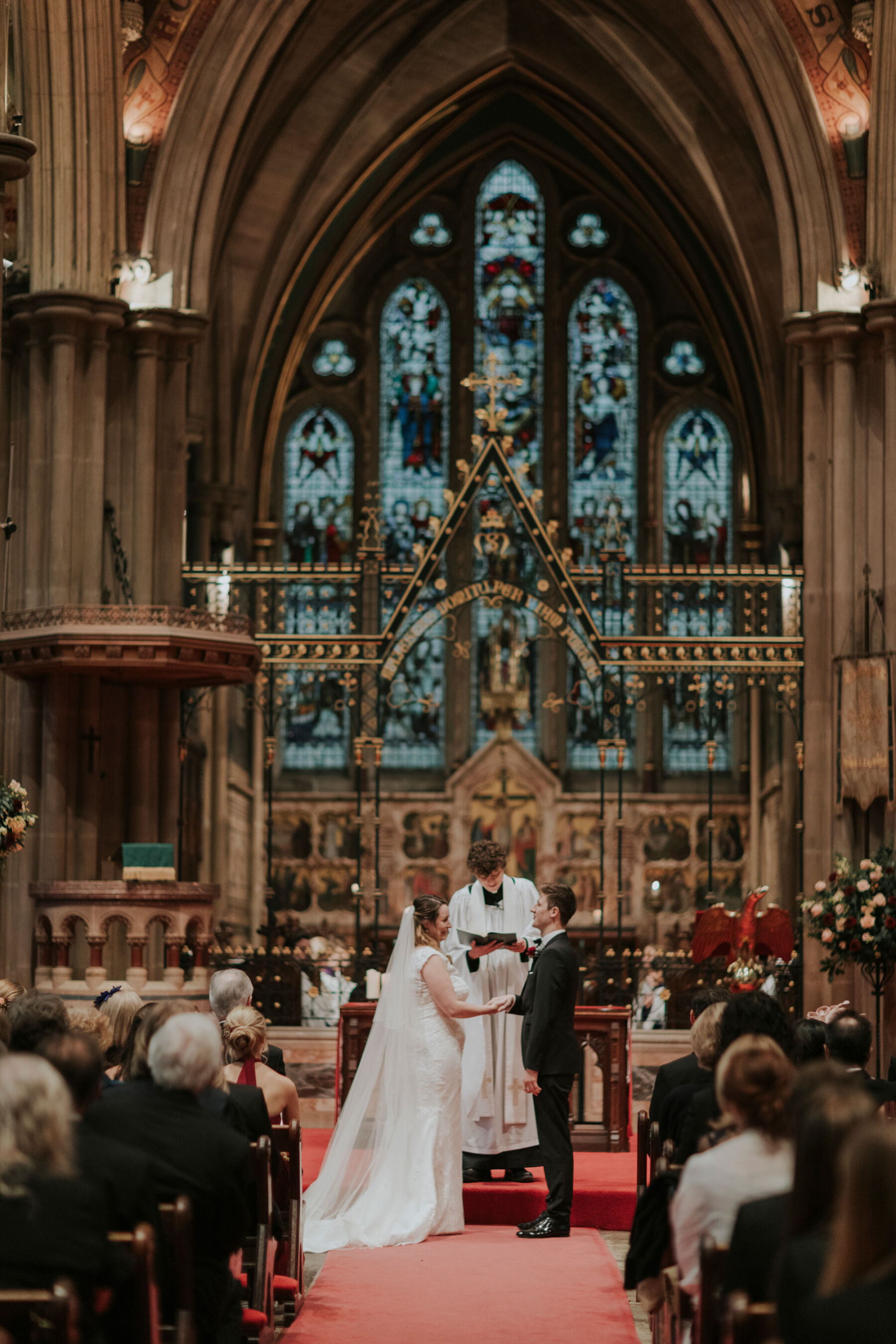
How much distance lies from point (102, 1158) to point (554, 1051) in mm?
4187

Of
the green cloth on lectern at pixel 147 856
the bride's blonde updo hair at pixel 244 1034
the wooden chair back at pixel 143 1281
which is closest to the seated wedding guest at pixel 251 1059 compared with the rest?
the bride's blonde updo hair at pixel 244 1034

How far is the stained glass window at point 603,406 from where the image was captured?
2095cm

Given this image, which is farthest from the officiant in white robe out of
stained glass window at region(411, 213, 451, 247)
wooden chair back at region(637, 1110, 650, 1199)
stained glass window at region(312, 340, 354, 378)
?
stained glass window at region(411, 213, 451, 247)

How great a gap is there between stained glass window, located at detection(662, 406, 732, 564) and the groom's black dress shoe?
13.3 metres

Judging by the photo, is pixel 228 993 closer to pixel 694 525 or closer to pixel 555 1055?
pixel 555 1055

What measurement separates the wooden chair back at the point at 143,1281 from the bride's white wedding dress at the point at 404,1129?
4012 mm

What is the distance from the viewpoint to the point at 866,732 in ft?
43.2

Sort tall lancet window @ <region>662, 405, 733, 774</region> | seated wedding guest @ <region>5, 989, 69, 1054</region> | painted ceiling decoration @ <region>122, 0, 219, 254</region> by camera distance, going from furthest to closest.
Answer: tall lancet window @ <region>662, 405, 733, 774</region> → painted ceiling decoration @ <region>122, 0, 219, 254</region> → seated wedding guest @ <region>5, 989, 69, 1054</region>

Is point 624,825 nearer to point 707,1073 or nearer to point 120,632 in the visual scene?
point 120,632

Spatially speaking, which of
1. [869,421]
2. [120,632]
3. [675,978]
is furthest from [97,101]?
[675,978]

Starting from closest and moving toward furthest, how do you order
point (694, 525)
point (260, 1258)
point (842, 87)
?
point (260, 1258) → point (842, 87) → point (694, 525)

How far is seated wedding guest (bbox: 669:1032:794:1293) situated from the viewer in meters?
4.22

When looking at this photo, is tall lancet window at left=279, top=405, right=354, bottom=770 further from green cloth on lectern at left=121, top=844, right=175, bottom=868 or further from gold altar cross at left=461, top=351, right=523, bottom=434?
green cloth on lectern at left=121, top=844, right=175, bottom=868

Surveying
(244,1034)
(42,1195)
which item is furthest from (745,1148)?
(244,1034)
